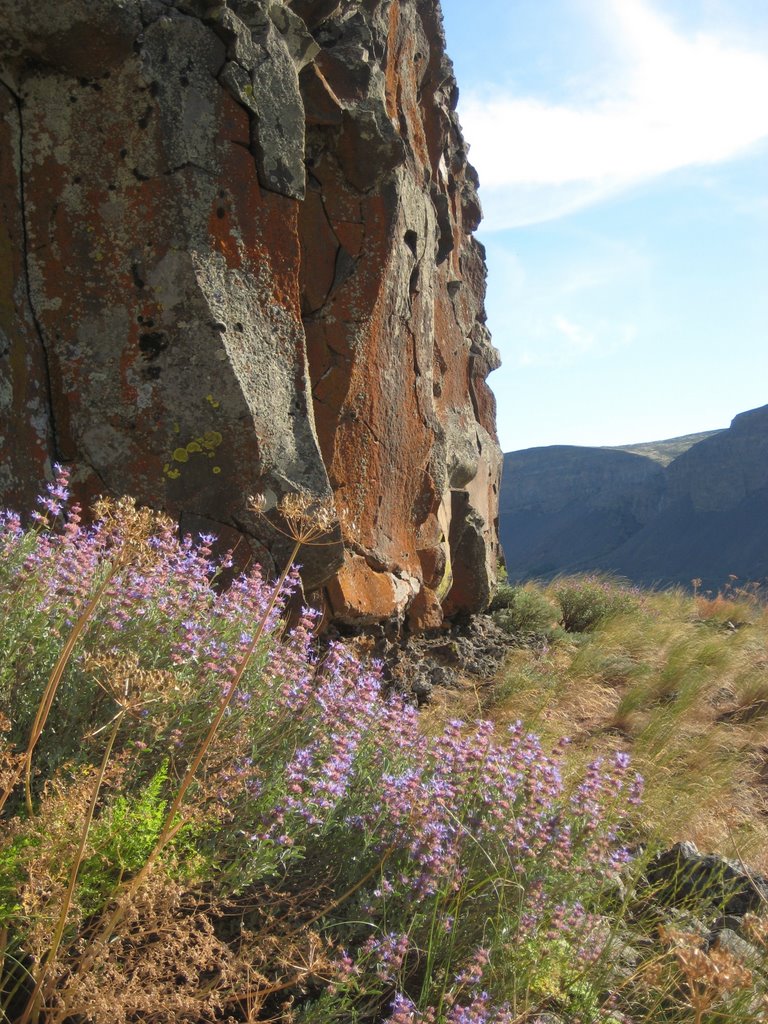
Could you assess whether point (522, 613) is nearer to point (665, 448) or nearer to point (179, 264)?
point (179, 264)

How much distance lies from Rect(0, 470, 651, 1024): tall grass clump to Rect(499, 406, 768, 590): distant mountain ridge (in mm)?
51203

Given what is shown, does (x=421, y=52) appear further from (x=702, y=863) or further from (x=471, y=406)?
(x=702, y=863)

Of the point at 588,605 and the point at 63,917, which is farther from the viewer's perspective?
the point at 588,605

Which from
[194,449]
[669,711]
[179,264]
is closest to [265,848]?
[194,449]

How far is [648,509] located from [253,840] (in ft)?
230

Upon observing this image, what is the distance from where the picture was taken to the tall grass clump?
1.98 m

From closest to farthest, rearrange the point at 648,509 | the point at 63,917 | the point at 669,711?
the point at 63,917 < the point at 669,711 < the point at 648,509

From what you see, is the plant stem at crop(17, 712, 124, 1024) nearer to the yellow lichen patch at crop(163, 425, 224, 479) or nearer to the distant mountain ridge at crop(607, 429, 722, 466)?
the yellow lichen patch at crop(163, 425, 224, 479)

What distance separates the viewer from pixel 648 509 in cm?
6906

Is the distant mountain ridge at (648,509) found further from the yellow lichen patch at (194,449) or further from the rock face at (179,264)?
the yellow lichen patch at (194,449)

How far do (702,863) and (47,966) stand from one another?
278 cm

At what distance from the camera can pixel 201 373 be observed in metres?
4.66

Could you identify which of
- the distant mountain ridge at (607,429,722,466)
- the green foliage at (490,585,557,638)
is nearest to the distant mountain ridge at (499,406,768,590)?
the distant mountain ridge at (607,429,722,466)

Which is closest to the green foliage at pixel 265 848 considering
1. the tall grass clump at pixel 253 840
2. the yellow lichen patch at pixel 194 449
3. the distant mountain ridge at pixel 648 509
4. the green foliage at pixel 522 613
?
the tall grass clump at pixel 253 840
